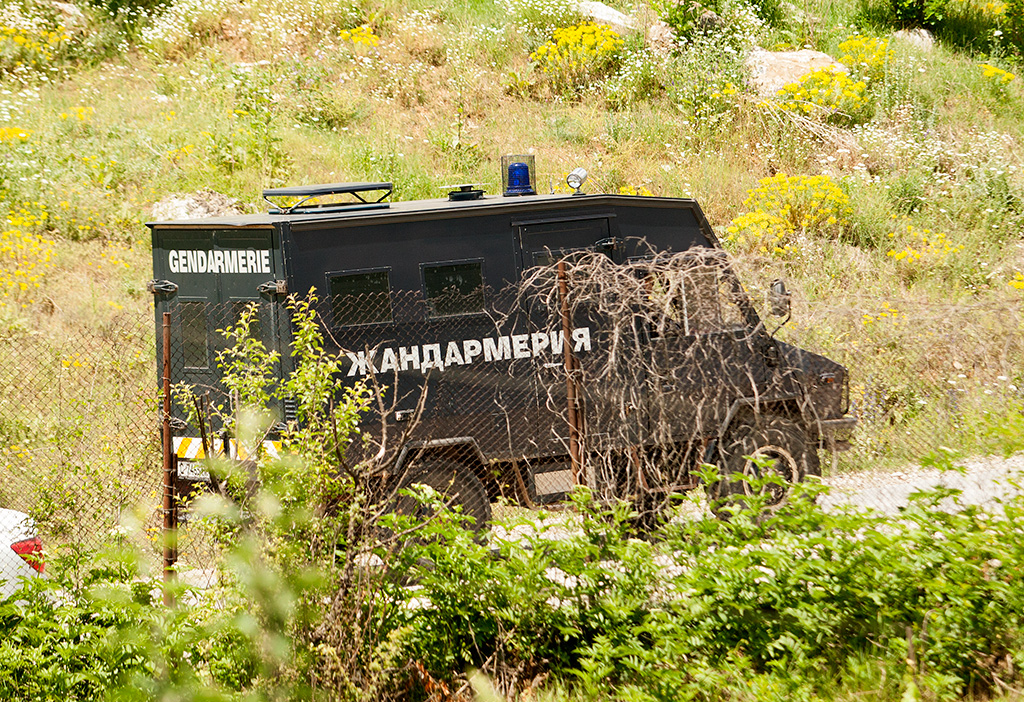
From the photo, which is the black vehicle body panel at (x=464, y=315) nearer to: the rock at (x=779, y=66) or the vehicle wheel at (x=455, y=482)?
the vehicle wheel at (x=455, y=482)

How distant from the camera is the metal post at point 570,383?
5.45 meters

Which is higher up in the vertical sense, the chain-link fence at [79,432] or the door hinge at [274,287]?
the door hinge at [274,287]

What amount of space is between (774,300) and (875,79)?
1239 centimetres

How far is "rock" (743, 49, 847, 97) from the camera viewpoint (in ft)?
53.0

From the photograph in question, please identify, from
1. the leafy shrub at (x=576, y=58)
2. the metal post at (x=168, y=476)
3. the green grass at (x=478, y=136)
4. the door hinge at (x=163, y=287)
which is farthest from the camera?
the leafy shrub at (x=576, y=58)

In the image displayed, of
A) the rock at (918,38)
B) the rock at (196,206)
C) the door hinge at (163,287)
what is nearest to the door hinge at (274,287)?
the door hinge at (163,287)

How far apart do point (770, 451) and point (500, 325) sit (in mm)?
2211

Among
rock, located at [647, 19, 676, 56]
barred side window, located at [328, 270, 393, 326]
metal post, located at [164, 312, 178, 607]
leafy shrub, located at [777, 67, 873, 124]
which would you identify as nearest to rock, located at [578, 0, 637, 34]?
rock, located at [647, 19, 676, 56]

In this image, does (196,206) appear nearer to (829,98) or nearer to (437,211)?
(437,211)

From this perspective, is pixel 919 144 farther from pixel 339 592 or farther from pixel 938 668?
pixel 339 592

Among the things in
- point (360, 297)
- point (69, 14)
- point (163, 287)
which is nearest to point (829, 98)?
point (360, 297)

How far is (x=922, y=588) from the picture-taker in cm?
433

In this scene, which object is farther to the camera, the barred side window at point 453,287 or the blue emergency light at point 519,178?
the blue emergency light at point 519,178

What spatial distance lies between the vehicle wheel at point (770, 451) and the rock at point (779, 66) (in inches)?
424
